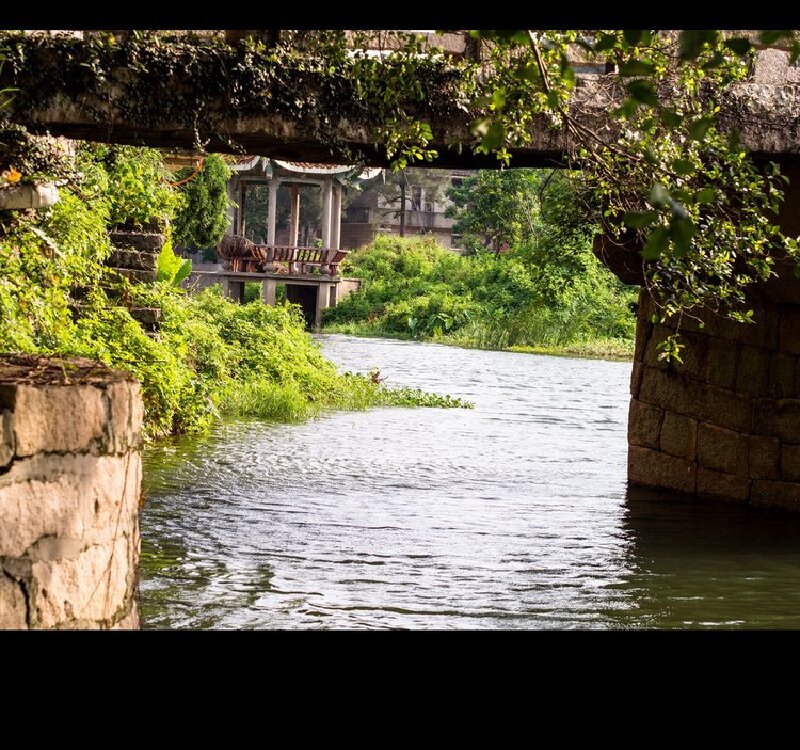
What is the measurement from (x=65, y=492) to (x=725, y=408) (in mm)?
6531

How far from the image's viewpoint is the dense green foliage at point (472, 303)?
33156mm

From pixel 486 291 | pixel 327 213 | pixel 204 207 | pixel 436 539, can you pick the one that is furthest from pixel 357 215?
pixel 436 539

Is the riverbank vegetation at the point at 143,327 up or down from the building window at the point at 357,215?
down

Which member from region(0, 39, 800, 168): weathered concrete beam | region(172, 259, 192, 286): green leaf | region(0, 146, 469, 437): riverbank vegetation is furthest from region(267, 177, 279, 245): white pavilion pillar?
region(0, 39, 800, 168): weathered concrete beam

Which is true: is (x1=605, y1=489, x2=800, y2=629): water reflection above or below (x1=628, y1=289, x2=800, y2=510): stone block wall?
below

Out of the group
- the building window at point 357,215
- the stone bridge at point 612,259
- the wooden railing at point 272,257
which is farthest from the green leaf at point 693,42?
the building window at point 357,215

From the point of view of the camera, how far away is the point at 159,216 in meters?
11.9

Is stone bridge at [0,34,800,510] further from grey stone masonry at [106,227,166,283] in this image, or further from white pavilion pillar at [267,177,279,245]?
white pavilion pillar at [267,177,279,245]

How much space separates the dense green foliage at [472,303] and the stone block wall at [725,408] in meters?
18.9

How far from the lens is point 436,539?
26.4ft

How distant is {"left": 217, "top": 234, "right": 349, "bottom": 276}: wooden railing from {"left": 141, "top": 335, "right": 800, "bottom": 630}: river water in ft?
75.1

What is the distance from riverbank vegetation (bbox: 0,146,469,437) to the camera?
8.77 meters

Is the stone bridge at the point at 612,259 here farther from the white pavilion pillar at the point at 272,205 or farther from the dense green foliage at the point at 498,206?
the dense green foliage at the point at 498,206

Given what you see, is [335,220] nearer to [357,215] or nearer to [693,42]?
[357,215]
